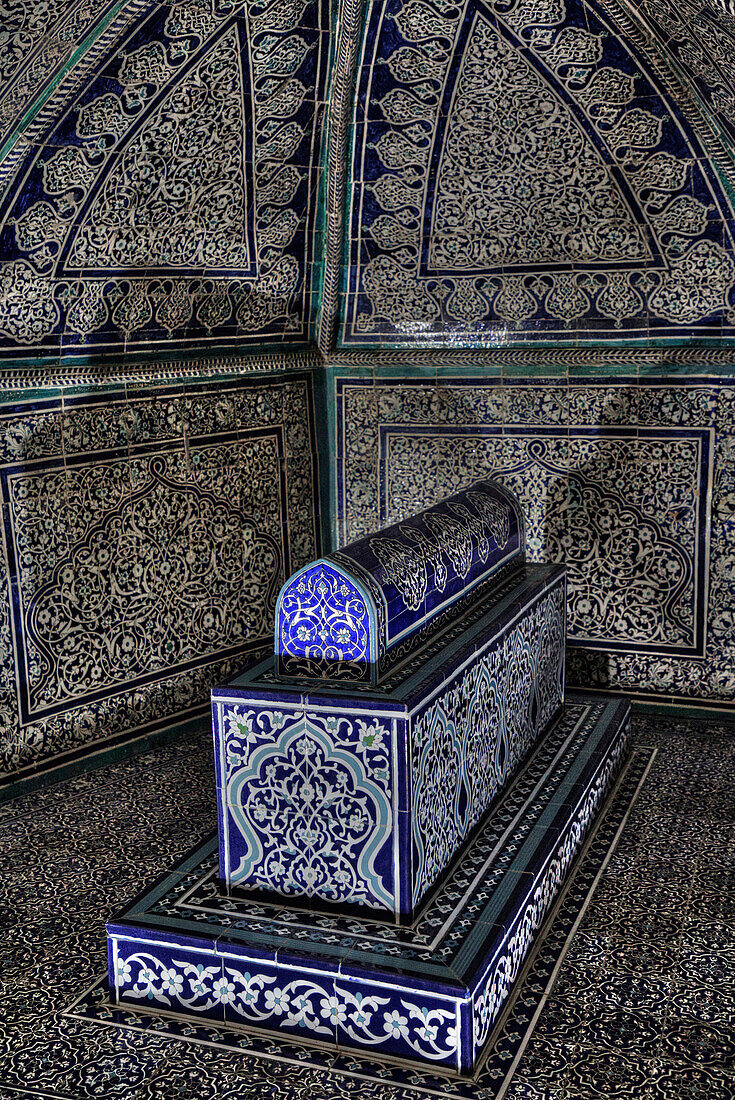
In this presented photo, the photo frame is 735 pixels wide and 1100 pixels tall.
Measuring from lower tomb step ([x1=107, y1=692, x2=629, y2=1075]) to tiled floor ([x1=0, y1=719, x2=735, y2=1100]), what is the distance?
11cm

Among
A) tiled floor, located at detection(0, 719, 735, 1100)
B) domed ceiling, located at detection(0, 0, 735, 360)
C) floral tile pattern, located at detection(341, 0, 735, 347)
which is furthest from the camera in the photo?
floral tile pattern, located at detection(341, 0, 735, 347)

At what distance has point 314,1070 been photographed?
2.37 m

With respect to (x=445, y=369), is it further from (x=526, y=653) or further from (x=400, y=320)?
(x=526, y=653)

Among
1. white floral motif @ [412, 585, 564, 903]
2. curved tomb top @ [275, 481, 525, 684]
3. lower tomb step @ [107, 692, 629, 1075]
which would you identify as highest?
curved tomb top @ [275, 481, 525, 684]

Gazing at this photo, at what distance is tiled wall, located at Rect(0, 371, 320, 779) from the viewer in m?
3.81

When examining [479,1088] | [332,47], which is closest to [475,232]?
[332,47]

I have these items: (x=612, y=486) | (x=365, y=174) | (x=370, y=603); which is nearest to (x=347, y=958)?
(x=370, y=603)

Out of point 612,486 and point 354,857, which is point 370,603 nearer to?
point 354,857

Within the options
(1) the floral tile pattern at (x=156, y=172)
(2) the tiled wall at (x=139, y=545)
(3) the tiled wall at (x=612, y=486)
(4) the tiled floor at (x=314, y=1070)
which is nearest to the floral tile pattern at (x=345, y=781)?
(4) the tiled floor at (x=314, y=1070)

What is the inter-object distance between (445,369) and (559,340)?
0.51m

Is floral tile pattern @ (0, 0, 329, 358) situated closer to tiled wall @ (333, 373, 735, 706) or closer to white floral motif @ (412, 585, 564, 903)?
tiled wall @ (333, 373, 735, 706)

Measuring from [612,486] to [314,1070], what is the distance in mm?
2857

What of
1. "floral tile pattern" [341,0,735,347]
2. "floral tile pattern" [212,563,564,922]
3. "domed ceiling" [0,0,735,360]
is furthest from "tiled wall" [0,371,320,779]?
"floral tile pattern" [212,563,564,922]

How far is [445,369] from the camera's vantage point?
4.86 m
